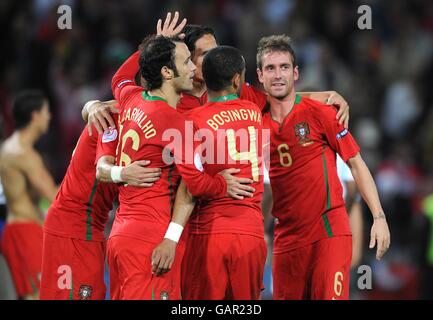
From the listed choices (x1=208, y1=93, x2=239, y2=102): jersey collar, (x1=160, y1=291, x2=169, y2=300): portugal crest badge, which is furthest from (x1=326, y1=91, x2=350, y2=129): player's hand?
(x1=160, y1=291, x2=169, y2=300): portugal crest badge

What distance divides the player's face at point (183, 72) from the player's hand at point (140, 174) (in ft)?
1.82

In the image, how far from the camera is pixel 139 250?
5.64 metres

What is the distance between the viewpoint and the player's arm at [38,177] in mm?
8141

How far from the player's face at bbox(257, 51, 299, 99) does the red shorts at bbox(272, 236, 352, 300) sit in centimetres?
106

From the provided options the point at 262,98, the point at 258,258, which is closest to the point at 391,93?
A: the point at 262,98

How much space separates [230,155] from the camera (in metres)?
5.87

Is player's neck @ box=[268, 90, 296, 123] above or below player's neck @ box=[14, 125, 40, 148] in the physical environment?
above

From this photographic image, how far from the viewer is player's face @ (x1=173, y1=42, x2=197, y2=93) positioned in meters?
5.93

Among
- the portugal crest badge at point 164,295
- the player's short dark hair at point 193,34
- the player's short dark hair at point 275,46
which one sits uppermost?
the player's short dark hair at point 193,34

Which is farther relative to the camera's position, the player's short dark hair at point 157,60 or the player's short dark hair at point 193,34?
the player's short dark hair at point 193,34

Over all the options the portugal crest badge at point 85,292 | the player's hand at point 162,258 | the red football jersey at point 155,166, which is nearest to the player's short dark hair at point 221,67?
the red football jersey at point 155,166

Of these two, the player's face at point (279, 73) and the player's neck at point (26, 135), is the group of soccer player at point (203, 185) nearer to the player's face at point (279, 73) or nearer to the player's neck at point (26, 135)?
the player's face at point (279, 73)

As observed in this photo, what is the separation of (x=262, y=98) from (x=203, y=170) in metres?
1.05

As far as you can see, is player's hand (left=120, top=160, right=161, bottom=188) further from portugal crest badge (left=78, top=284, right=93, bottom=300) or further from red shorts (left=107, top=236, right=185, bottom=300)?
portugal crest badge (left=78, top=284, right=93, bottom=300)
